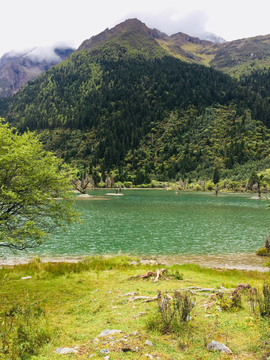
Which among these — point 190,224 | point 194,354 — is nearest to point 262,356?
point 194,354

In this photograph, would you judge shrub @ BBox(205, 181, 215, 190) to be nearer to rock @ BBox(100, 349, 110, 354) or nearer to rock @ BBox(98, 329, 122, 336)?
rock @ BBox(98, 329, 122, 336)

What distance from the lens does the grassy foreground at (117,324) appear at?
6535 millimetres

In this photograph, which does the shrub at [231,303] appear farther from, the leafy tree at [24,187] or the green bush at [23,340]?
the leafy tree at [24,187]

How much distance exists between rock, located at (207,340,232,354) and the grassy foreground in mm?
164

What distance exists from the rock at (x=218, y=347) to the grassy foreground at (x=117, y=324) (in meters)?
0.16

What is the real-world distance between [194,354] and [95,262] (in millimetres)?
16858

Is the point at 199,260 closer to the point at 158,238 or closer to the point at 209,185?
the point at 158,238

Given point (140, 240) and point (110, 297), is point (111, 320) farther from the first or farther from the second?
point (140, 240)

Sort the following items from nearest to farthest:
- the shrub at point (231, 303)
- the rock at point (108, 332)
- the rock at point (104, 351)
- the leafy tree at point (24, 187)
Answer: the rock at point (104, 351) < the rock at point (108, 332) < the shrub at point (231, 303) < the leafy tree at point (24, 187)

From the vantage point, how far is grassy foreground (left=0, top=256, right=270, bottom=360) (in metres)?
6.54

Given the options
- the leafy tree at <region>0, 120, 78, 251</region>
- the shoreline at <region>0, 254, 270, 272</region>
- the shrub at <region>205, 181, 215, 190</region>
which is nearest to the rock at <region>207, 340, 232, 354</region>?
the leafy tree at <region>0, 120, 78, 251</region>

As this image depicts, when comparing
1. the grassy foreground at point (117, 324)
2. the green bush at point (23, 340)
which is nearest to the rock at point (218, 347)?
the grassy foreground at point (117, 324)

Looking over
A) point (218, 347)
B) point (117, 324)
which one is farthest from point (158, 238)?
point (218, 347)

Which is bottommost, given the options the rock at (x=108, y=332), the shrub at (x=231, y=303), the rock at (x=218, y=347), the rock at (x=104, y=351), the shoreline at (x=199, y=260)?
the shoreline at (x=199, y=260)
